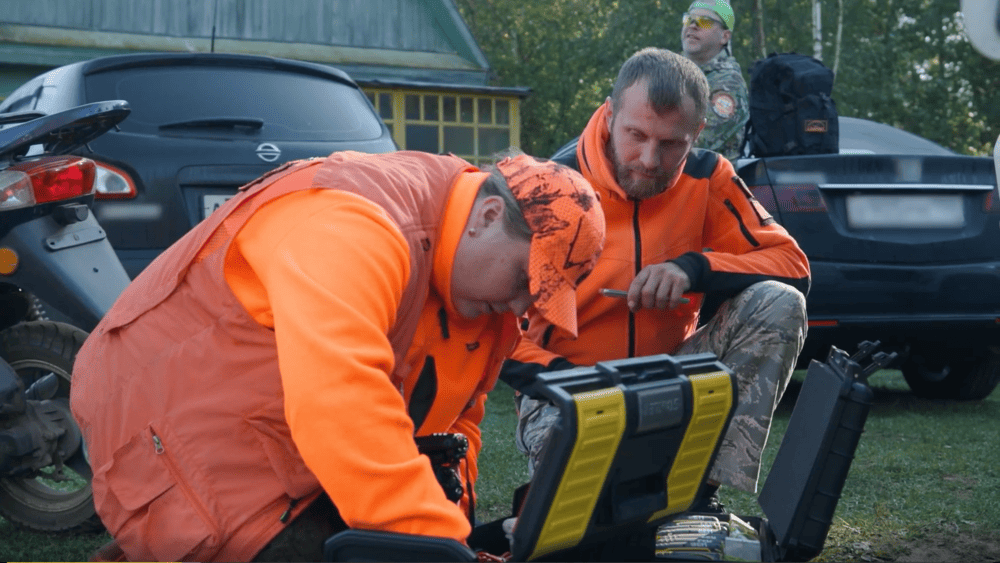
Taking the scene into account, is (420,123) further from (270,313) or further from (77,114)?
(270,313)

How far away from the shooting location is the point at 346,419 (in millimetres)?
1790

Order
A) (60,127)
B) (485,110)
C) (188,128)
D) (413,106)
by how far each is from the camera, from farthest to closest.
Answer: (485,110) → (413,106) → (188,128) → (60,127)

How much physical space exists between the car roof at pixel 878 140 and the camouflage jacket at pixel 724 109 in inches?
39.2

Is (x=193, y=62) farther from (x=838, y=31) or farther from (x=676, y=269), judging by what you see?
(x=838, y=31)

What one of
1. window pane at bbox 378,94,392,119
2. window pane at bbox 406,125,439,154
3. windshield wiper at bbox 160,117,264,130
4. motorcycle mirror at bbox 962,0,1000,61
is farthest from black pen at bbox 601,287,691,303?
window pane at bbox 406,125,439,154

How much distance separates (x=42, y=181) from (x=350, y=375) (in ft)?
6.07

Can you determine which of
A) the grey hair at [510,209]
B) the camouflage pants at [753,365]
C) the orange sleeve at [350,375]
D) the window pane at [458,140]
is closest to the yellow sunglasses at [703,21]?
the camouflage pants at [753,365]

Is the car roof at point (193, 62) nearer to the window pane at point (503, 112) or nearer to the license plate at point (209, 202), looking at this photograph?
the license plate at point (209, 202)

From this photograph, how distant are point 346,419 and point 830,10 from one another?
25.2 m

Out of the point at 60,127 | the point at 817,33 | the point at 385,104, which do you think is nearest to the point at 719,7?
the point at 60,127

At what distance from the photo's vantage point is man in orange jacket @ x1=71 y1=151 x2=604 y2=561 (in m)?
1.87

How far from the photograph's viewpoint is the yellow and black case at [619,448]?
1.92 meters

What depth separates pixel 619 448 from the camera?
2.00 m

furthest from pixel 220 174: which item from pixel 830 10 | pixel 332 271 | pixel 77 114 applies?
pixel 830 10
